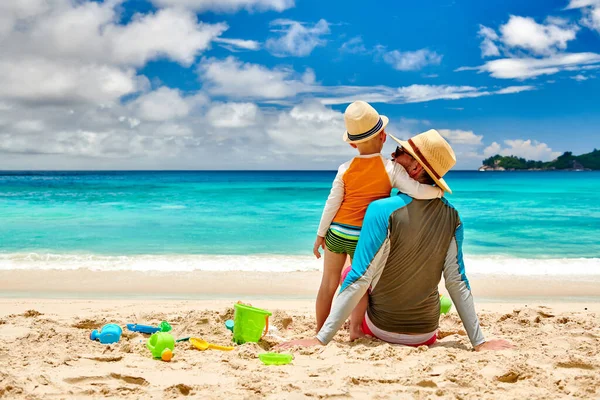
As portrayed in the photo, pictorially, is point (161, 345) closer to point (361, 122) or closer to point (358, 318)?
point (358, 318)

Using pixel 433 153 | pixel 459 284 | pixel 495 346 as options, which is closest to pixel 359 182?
pixel 433 153

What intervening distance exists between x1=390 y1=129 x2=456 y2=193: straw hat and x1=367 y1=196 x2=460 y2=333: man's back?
0.19 m

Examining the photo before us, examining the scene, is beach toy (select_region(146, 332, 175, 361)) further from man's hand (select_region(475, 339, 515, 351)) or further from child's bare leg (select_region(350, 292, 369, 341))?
man's hand (select_region(475, 339, 515, 351))

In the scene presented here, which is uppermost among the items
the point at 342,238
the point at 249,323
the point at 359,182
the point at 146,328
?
the point at 359,182

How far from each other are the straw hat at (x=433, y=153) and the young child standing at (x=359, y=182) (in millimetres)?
100

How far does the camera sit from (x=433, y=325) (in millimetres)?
3762

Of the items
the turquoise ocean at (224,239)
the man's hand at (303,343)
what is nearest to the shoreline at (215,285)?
the turquoise ocean at (224,239)

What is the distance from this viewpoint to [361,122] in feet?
11.5

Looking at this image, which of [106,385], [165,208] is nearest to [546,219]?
[165,208]

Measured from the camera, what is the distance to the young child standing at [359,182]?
350 centimetres

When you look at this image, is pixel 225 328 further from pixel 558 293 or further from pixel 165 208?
pixel 165 208

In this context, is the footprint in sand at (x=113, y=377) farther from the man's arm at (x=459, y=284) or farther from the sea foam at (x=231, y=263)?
the sea foam at (x=231, y=263)

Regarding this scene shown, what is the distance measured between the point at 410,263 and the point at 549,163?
379 feet

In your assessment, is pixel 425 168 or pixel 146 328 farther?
pixel 146 328
